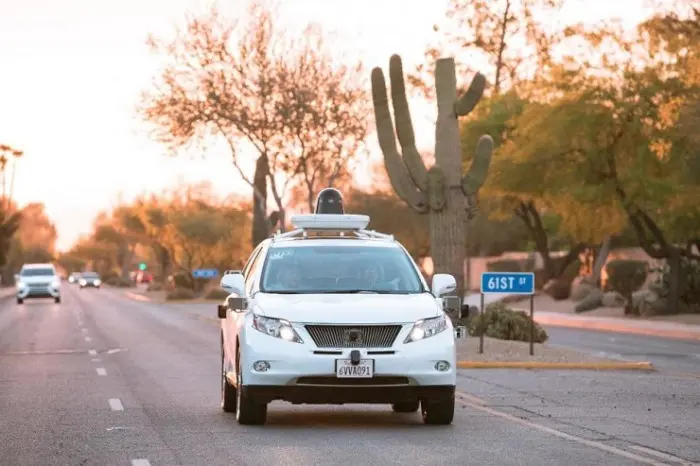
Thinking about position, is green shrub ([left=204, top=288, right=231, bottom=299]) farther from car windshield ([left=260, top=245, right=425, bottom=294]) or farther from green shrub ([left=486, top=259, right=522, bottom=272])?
car windshield ([left=260, top=245, right=425, bottom=294])

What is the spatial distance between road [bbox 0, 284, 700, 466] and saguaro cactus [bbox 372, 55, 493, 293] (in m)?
7.37

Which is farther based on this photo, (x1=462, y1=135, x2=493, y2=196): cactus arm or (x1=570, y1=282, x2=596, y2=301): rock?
(x1=570, y1=282, x2=596, y2=301): rock

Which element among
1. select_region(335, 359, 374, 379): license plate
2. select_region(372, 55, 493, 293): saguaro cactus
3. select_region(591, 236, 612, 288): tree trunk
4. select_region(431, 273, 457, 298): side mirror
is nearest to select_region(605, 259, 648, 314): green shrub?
select_region(591, 236, 612, 288): tree trunk

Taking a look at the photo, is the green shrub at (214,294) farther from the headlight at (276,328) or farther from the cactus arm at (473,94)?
the headlight at (276,328)

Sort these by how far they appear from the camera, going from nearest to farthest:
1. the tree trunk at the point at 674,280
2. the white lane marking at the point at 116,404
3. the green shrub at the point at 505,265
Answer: the white lane marking at the point at 116,404, the tree trunk at the point at 674,280, the green shrub at the point at 505,265

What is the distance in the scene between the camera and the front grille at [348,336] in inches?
598

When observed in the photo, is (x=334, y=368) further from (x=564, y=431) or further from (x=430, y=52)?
(x=430, y=52)

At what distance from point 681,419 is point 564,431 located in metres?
2.18

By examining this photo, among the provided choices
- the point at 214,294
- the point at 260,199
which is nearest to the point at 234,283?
the point at 260,199

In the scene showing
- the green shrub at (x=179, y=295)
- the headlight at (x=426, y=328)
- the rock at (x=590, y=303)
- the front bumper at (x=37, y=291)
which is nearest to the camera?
the headlight at (x=426, y=328)

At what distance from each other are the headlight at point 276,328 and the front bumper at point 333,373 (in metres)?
0.06

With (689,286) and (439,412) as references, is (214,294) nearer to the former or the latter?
(689,286)

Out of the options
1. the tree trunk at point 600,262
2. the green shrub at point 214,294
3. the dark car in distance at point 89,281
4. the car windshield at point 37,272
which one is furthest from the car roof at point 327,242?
the dark car in distance at point 89,281

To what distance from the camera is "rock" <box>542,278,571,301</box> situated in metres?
70.9
